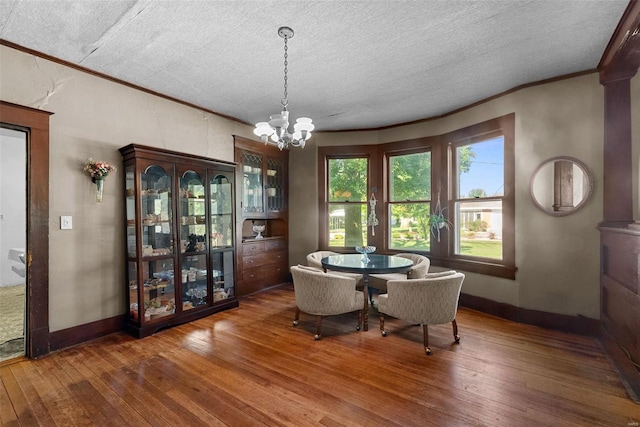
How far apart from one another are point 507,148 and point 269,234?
12.9 feet

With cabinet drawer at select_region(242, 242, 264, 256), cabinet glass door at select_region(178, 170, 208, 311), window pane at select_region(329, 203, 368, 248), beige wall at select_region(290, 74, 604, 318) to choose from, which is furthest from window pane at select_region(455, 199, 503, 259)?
cabinet glass door at select_region(178, 170, 208, 311)

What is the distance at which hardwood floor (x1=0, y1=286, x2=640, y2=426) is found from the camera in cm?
185

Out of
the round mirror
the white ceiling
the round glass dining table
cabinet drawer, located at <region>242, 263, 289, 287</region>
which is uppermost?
the white ceiling

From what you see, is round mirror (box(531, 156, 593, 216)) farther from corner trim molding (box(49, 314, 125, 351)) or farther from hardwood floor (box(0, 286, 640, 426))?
corner trim molding (box(49, 314, 125, 351))

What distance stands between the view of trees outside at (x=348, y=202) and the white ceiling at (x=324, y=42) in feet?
5.51

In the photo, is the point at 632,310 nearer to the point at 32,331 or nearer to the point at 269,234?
the point at 269,234

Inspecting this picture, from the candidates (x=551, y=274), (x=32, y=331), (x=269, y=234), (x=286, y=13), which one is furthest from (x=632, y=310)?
(x=32, y=331)

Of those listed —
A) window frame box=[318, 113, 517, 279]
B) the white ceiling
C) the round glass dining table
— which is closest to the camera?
the white ceiling

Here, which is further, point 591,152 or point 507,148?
point 507,148

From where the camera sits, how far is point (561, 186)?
10.5 ft

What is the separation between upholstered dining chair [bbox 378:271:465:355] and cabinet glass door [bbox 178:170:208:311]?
2366 millimetres

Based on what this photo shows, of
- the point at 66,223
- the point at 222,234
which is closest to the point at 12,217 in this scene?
the point at 66,223

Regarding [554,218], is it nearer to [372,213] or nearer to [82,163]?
[372,213]

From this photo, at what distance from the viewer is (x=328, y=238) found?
5.29 m
